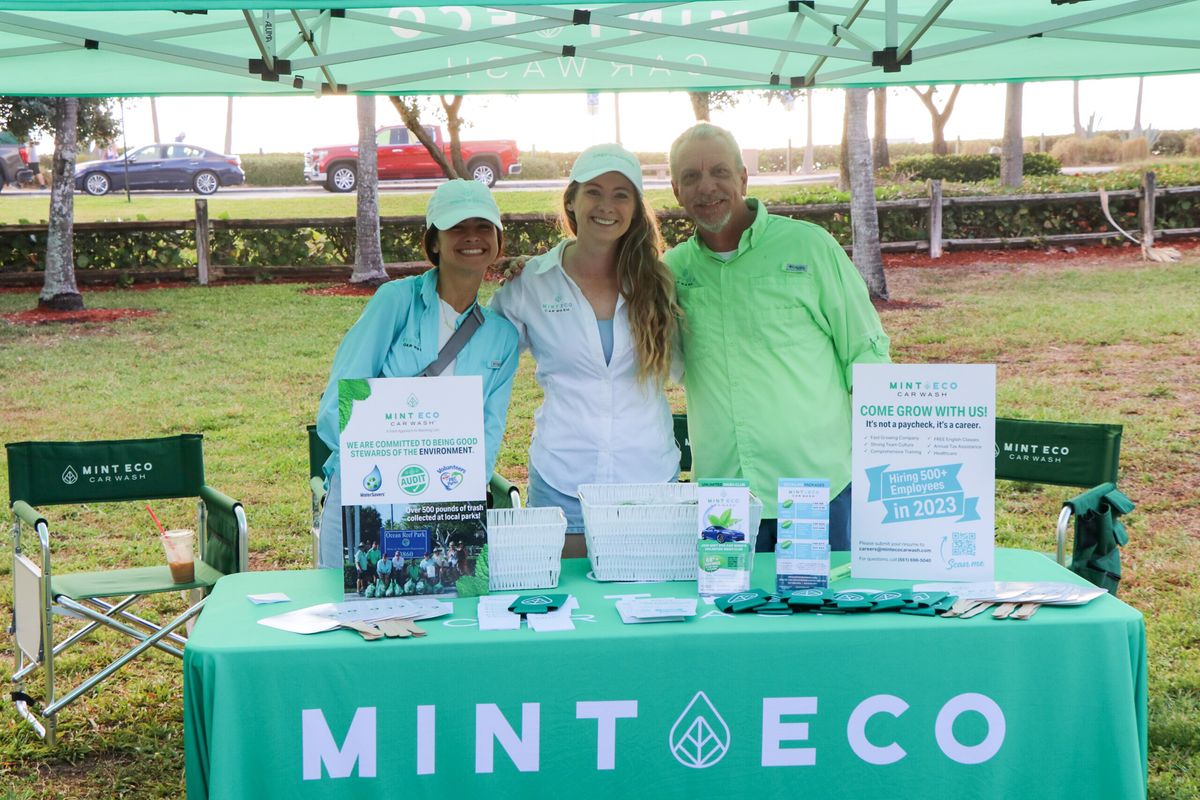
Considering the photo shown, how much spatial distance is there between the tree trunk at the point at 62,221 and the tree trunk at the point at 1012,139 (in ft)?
41.4

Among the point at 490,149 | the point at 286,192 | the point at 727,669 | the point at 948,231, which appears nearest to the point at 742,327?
the point at 727,669

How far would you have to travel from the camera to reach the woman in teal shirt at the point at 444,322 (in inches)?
111

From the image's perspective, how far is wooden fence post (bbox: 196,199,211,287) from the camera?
44.7 feet

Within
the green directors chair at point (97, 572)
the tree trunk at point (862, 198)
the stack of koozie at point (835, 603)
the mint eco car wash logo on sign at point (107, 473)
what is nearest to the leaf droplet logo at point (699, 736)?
the stack of koozie at point (835, 603)

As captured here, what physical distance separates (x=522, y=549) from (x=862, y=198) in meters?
9.80

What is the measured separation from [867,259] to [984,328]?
4.56 feet

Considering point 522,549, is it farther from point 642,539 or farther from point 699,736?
point 699,736

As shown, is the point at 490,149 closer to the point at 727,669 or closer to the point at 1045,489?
the point at 1045,489

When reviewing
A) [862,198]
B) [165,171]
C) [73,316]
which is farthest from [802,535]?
[165,171]

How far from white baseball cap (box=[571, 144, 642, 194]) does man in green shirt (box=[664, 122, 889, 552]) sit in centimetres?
17

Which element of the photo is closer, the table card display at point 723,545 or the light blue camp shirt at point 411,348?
the table card display at point 723,545

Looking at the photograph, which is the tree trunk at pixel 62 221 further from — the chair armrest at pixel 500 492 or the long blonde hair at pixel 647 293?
the long blonde hair at pixel 647 293

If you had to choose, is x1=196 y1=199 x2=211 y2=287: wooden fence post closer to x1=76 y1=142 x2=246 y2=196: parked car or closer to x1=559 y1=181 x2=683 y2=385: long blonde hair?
x1=76 y1=142 x2=246 y2=196: parked car

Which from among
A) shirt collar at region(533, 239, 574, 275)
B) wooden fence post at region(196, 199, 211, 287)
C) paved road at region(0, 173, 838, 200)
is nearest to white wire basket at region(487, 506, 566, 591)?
shirt collar at region(533, 239, 574, 275)
